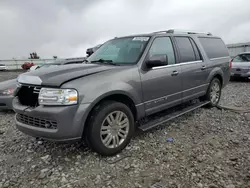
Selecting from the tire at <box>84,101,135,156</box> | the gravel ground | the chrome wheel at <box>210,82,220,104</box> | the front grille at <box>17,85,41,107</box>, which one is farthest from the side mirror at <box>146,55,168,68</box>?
the chrome wheel at <box>210,82,220,104</box>

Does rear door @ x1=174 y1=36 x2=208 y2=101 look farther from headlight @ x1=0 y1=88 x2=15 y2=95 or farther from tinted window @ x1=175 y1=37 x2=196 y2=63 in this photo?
headlight @ x1=0 y1=88 x2=15 y2=95

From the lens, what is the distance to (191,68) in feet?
14.7

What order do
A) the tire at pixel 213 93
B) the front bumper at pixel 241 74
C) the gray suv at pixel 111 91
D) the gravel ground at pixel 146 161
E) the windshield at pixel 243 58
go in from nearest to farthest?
the gravel ground at pixel 146 161 → the gray suv at pixel 111 91 → the tire at pixel 213 93 → the front bumper at pixel 241 74 → the windshield at pixel 243 58

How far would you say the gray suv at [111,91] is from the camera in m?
2.72

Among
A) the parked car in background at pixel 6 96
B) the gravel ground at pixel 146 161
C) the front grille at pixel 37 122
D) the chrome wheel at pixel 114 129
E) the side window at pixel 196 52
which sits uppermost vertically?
the side window at pixel 196 52

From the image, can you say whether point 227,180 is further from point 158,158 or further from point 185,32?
point 185,32

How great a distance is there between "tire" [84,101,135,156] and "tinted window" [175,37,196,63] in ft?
6.15

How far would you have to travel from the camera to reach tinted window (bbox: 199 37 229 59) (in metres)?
5.14

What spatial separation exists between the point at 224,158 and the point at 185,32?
115 inches

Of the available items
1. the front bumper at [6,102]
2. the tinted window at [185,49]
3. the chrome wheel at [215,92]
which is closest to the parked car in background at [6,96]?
the front bumper at [6,102]

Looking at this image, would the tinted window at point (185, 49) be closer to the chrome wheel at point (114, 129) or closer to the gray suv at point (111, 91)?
the gray suv at point (111, 91)

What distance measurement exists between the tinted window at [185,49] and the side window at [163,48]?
0.28m

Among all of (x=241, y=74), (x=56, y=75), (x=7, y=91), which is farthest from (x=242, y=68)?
(x=7, y=91)

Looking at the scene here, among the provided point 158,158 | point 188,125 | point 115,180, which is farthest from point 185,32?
point 115,180
